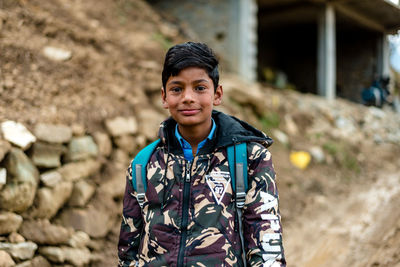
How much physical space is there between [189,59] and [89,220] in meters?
2.43

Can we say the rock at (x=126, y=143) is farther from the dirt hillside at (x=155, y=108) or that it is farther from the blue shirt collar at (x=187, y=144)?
the blue shirt collar at (x=187, y=144)

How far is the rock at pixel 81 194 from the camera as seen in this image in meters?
3.59

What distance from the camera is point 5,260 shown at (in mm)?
2746

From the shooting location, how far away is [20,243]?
2977 millimetres

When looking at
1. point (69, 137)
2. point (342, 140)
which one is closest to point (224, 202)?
point (69, 137)

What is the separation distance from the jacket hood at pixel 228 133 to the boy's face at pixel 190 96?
0.33 ft

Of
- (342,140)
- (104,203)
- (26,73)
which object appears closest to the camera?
(104,203)

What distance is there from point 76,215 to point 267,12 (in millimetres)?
10104

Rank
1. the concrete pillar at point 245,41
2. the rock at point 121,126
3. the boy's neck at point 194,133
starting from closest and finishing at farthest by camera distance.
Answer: the boy's neck at point 194,133 < the rock at point 121,126 < the concrete pillar at point 245,41

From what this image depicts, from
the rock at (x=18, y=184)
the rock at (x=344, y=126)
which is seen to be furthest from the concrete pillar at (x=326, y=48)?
the rock at (x=18, y=184)

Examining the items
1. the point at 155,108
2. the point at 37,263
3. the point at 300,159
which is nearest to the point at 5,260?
the point at 37,263

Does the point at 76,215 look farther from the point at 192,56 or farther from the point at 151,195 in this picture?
the point at 192,56

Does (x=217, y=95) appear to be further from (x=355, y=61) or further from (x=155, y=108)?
(x=355, y=61)

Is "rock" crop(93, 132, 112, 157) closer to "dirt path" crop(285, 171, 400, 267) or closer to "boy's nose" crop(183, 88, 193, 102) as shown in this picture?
"dirt path" crop(285, 171, 400, 267)
